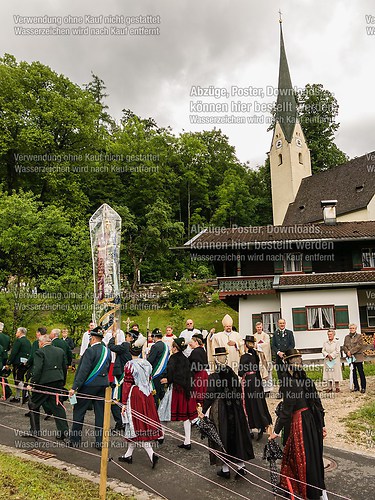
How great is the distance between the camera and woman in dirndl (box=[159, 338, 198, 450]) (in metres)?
7.66

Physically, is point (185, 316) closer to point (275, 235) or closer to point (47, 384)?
point (275, 235)

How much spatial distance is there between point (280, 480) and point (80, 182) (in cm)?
3325

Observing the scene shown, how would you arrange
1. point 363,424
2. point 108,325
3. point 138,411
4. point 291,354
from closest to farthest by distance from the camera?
point 291,354, point 138,411, point 363,424, point 108,325

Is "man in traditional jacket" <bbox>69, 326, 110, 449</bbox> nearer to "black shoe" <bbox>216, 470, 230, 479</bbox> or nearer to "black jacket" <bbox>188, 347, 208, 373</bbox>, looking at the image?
"black jacket" <bbox>188, 347, 208, 373</bbox>

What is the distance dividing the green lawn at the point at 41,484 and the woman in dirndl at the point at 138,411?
0.94 m

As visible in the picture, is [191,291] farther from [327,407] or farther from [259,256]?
[327,407]

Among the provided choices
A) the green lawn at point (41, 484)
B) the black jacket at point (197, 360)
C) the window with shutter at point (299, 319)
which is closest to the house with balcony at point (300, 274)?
the window with shutter at point (299, 319)

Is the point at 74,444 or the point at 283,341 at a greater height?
the point at 283,341

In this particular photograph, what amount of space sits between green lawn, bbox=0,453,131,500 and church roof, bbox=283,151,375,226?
30.6 meters

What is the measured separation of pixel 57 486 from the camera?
223 inches

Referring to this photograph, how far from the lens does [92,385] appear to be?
7.46m

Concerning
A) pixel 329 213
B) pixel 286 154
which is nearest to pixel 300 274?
pixel 329 213

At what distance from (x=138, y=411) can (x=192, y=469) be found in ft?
3.85

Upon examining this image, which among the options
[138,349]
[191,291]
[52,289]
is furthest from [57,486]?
[191,291]
